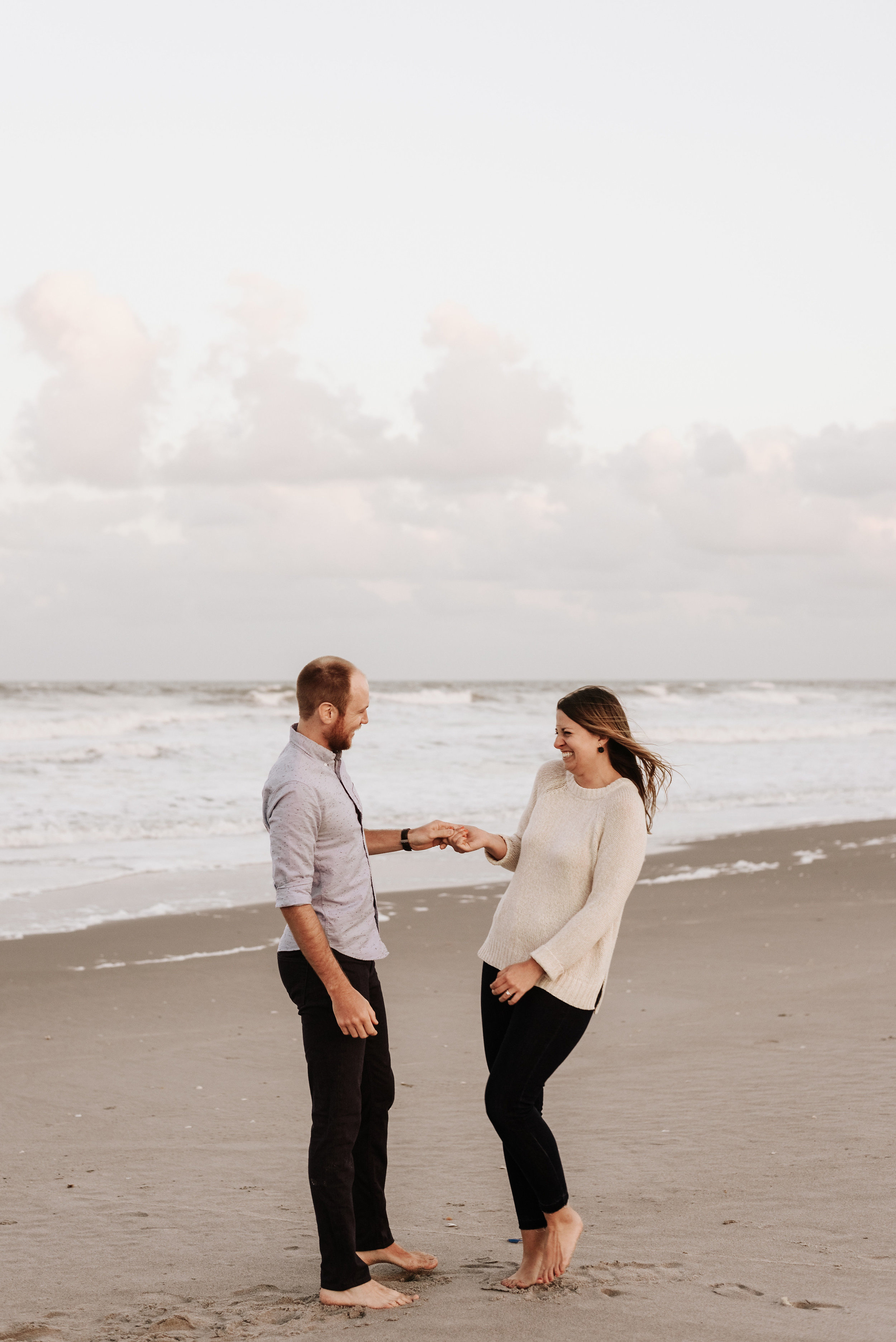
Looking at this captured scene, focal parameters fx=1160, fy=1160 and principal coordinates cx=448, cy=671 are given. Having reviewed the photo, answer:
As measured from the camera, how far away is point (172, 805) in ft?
51.5

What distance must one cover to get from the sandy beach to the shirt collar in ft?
4.87

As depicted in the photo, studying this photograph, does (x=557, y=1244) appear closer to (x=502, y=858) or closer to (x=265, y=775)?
(x=502, y=858)

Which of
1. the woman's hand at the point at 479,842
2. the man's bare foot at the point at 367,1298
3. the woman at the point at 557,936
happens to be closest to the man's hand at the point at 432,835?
the woman's hand at the point at 479,842

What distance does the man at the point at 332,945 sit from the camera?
311 centimetres

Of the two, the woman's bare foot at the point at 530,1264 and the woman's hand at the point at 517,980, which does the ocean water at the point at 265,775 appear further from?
the woman's bare foot at the point at 530,1264

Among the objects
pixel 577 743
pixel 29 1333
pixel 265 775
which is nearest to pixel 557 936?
pixel 577 743

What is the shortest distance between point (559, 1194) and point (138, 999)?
Result: 162 inches

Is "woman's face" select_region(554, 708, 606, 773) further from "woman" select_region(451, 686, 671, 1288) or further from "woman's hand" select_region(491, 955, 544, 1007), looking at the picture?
"woman's hand" select_region(491, 955, 544, 1007)

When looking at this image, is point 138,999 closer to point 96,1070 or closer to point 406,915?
point 96,1070

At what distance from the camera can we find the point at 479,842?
3596mm

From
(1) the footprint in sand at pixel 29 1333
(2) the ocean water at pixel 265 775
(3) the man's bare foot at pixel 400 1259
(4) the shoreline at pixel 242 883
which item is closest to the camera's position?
(1) the footprint in sand at pixel 29 1333

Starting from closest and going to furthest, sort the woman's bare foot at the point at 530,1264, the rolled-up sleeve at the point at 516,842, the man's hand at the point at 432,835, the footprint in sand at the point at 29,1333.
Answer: the footprint in sand at the point at 29,1333
the woman's bare foot at the point at 530,1264
the rolled-up sleeve at the point at 516,842
the man's hand at the point at 432,835

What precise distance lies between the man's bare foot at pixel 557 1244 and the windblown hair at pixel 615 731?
1.11 m

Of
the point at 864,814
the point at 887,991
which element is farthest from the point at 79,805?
the point at 887,991
